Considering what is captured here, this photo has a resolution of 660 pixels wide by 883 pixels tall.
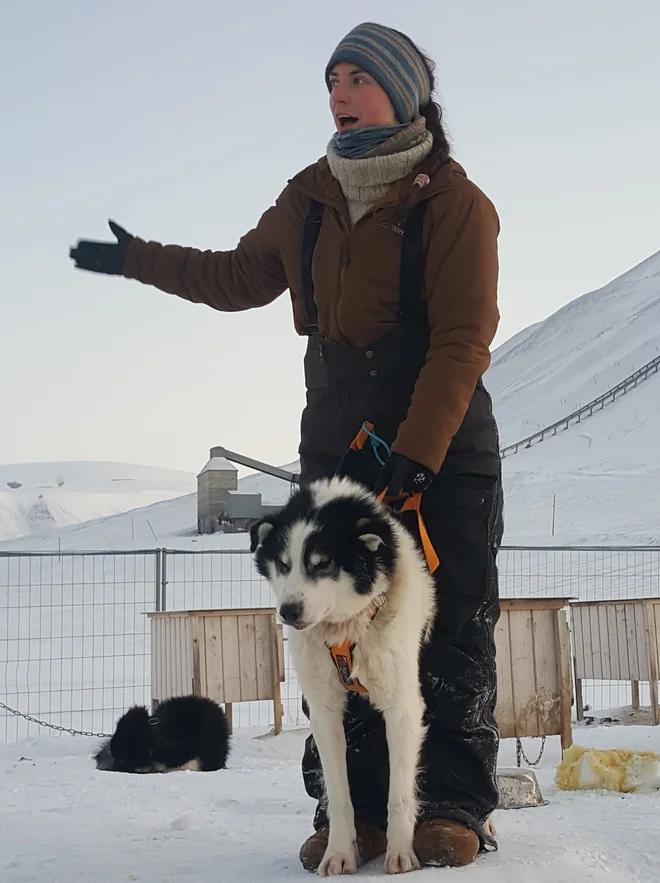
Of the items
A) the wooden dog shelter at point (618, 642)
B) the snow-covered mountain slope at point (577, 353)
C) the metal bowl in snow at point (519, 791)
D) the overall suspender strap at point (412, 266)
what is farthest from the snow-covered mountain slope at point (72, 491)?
the overall suspender strap at point (412, 266)

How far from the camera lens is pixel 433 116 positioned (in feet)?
10.8

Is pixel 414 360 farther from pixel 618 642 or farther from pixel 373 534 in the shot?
pixel 618 642

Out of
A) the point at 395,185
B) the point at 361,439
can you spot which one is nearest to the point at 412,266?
the point at 395,185

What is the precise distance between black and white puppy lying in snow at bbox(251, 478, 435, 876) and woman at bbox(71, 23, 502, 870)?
14 centimetres

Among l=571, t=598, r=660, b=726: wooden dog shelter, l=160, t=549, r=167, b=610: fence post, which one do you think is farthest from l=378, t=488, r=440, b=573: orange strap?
l=160, t=549, r=167, b=610: fence post

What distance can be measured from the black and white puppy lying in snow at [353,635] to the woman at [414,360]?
14cm

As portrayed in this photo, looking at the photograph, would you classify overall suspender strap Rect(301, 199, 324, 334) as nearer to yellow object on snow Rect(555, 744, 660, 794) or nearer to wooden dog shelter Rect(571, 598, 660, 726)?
yellow object on snow Rect(555, 744, 660, 794)

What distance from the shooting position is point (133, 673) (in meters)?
10.9

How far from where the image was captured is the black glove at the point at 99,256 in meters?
3.42

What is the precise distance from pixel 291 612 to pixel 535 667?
4.42 meters


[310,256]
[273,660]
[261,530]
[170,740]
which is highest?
[310,256]

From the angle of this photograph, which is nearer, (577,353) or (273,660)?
(273,660)

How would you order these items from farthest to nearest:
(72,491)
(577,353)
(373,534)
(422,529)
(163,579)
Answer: (577,353)
(72,491)
(163,579)
(422,529)
(373,534)

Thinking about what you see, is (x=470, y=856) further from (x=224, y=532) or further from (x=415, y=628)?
(x=224, y=532)
